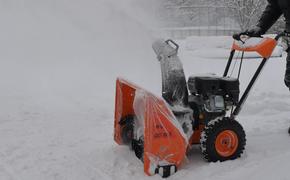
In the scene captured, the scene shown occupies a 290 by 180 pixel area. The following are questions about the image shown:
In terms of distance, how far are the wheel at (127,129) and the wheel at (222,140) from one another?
93 centimetres

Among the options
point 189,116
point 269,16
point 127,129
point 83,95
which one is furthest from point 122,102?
point 83,95

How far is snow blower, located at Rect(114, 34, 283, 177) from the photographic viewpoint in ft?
13.7

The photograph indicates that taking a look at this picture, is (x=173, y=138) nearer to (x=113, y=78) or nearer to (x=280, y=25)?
(x=113, y=78)

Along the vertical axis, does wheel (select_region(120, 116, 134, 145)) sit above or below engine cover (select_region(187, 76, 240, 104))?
below

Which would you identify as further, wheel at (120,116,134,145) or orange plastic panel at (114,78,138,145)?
wheel at (120,116,134,145)

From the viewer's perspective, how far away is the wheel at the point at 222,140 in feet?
14.4

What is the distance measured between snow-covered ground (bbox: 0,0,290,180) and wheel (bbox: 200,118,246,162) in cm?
11

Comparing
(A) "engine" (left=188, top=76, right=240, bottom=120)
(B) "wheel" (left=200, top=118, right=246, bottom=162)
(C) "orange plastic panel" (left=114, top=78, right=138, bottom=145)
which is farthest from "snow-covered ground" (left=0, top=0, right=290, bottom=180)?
(A) "engine" (left=188, top=76, right=240, bottom=120)

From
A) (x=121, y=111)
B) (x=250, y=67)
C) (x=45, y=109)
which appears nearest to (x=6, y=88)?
(x=45, y=109)

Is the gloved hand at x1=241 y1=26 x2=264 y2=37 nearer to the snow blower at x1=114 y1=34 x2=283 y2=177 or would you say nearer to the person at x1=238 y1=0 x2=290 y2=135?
the person at x1=238 y1=0 x2=290 y2=135

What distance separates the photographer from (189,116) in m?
4.49

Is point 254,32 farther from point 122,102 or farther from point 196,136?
point 122,102

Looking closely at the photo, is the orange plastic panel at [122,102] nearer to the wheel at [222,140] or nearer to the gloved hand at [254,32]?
the wheel at [222,140]

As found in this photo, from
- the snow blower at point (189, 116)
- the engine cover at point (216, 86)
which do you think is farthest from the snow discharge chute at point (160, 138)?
the engine cover at point (216, 86)
